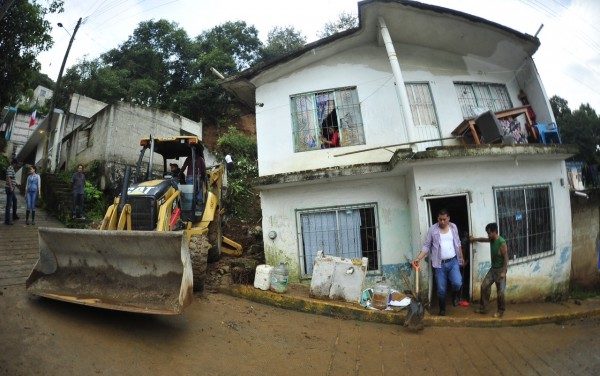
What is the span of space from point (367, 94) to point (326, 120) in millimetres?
A: 1242

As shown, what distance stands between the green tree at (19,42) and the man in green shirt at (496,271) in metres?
12.0

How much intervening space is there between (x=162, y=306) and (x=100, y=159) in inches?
499

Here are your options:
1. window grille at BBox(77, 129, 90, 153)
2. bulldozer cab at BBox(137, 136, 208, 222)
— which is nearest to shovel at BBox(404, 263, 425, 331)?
bulldozer cab at BBox(137, 136, 208, 222)

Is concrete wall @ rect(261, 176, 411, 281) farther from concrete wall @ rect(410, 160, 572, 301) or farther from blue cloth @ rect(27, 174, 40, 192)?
blue cloth @ rect(27, 174, 40, 192)

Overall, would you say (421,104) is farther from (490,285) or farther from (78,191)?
(78,191)

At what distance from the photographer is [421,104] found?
27.6ft

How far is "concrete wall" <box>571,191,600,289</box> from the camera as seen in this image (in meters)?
8.79

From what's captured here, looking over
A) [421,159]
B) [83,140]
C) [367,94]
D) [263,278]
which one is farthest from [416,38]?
[83,140]

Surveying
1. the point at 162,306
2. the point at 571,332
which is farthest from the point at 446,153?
the point at 162,306

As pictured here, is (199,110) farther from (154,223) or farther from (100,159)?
(154,223)

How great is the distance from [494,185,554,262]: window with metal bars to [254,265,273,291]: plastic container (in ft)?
16.5

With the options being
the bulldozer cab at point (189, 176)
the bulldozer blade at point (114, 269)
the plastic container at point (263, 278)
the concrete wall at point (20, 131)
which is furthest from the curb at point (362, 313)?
the concrete wall at point (20, 131)

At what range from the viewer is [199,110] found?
77.7ft

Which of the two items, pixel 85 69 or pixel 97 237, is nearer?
pixel 97 237
